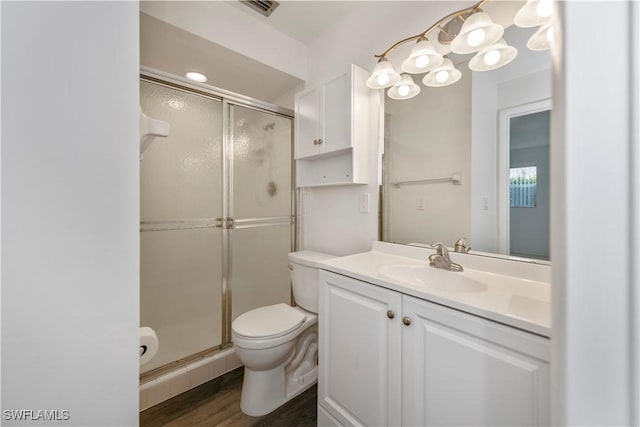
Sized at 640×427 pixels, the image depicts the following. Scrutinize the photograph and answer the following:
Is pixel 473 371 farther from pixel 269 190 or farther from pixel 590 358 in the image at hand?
pixel 269 190

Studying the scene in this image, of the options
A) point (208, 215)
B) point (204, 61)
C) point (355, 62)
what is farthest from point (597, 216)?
point (204, 61)

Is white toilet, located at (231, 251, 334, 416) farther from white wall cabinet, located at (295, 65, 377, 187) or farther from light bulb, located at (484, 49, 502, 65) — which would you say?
light bulb, located at (484, 49, 502, 65)

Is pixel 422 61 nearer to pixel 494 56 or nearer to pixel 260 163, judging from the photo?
pixel 494 56

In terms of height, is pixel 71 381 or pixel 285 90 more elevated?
pixel 285 90

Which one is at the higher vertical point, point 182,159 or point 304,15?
point 304,15

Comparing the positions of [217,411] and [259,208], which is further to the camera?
[259,208]

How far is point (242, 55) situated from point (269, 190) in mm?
961

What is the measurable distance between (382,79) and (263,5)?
96 cm

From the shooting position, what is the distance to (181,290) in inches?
68.2

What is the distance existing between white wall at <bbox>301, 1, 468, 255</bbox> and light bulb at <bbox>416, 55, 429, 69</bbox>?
243 mm

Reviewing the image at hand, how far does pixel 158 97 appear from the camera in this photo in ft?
5.19

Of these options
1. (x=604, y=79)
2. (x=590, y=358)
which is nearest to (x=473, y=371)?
(x=590, y=358)

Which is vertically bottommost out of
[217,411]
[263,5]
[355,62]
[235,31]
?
[217,411]

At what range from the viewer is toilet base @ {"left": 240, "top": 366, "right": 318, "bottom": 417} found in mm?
1396
